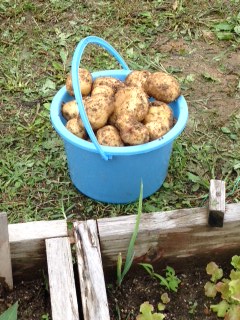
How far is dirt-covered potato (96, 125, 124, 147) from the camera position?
6.22 feet

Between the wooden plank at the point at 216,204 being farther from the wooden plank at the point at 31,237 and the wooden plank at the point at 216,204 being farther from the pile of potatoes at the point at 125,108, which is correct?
the wooden plank at the point at 31,237

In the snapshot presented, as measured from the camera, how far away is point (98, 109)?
192 centimetres

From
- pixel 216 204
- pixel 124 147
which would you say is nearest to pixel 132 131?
pixel 124 147

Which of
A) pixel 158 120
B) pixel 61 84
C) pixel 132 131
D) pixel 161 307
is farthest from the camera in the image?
pixel 61 84

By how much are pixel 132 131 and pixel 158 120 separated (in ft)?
0.49

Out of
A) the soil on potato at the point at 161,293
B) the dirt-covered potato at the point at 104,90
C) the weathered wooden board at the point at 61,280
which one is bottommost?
the soil on potato at the point at 161,293

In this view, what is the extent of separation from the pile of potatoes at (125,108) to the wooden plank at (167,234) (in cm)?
31

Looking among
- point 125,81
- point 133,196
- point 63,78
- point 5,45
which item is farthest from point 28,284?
point 5,45

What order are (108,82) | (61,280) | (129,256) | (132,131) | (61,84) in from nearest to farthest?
1. (61,280)
2. (129,256)
3. (132,131)
4. (108,82)
5. (61,84)

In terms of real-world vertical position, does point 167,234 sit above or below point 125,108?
below

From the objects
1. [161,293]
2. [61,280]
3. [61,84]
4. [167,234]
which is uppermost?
[61,280]

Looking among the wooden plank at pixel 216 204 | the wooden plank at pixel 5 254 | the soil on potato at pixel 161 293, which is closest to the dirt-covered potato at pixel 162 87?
the wooden plank at pixel 216 204

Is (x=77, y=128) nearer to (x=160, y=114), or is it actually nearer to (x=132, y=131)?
(x=132, y=131)

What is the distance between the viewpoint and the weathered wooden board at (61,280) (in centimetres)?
146
